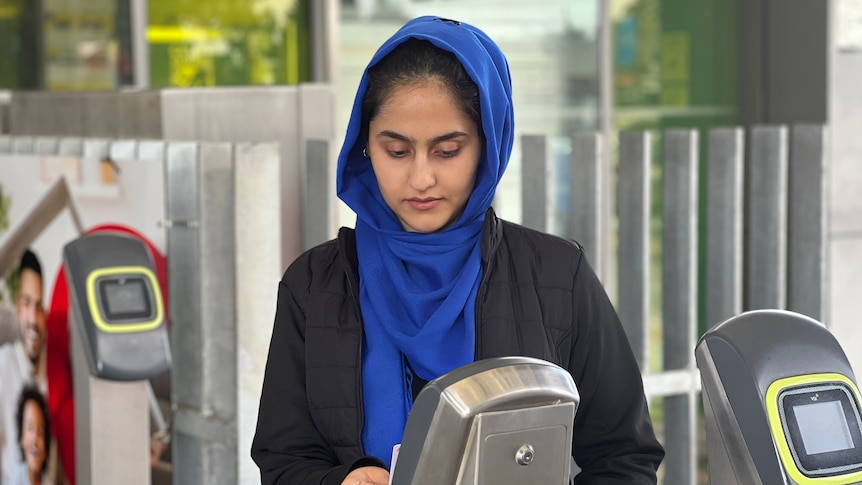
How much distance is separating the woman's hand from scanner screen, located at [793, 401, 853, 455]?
533 millimetres

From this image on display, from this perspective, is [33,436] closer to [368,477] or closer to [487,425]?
[368,477]

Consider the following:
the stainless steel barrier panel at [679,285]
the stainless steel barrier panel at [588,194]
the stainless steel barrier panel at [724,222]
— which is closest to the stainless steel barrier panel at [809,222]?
the stainless steel barrier panel at [724,222]

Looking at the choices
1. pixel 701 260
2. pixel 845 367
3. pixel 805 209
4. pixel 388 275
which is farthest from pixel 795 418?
pixel 701 260

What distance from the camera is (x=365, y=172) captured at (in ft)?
6.25

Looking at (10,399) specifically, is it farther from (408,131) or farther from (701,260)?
(701,260)

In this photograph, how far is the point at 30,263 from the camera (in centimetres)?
343

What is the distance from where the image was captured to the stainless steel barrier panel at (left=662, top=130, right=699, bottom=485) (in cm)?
359

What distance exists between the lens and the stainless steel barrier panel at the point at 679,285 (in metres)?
3.59

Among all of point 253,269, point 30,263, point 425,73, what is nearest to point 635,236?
point 253,269

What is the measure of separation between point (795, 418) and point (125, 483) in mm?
1639

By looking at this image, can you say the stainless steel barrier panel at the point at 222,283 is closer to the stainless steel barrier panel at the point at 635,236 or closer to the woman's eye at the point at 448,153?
the stainless steel barrier panel at the point at 635,236

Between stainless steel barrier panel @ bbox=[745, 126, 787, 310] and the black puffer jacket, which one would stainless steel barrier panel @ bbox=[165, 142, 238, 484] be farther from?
stainless steel barrier panel @ bbox=[745, 126, 787, 310]

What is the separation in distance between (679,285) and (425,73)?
79.8 inches

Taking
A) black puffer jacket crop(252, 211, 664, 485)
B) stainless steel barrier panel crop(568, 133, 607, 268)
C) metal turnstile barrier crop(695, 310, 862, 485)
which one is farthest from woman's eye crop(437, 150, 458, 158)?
stainless steel barrier panel crop(568, 133, 607, 268)
